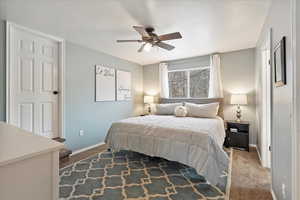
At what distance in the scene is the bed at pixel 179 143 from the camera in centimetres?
205

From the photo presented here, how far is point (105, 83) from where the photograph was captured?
409cm

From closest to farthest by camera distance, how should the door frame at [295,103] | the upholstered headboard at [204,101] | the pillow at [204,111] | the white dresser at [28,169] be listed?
the white dresser at [28,169]
the door frame at [295,103]
the pillow at [204,111]
the upholstered headboard at [204,101]

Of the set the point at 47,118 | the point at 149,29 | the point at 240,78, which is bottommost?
the point at 47,118

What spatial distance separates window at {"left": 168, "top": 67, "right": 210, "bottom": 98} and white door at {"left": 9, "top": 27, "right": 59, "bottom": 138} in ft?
10.6

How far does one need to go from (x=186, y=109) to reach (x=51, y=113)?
9.95 ft

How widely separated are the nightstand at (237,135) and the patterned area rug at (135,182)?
1.30 meters

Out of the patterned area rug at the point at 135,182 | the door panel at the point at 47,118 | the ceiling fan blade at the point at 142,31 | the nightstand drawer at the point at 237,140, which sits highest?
the ceiling fan blade at the point at 142,31

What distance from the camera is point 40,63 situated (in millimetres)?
2883

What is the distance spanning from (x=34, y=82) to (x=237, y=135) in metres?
4.31

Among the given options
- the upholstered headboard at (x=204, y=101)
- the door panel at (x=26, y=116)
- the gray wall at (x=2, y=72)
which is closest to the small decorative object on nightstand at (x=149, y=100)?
the upholstered headboard at (x=204, y=101)

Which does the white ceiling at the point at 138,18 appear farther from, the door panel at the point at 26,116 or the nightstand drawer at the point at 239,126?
the nightstand drawer at the point at 239,126

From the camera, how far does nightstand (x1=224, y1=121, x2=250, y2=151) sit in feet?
11.2

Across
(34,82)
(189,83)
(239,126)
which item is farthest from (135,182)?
(189,83)

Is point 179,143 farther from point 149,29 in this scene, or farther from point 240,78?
point 240,78
